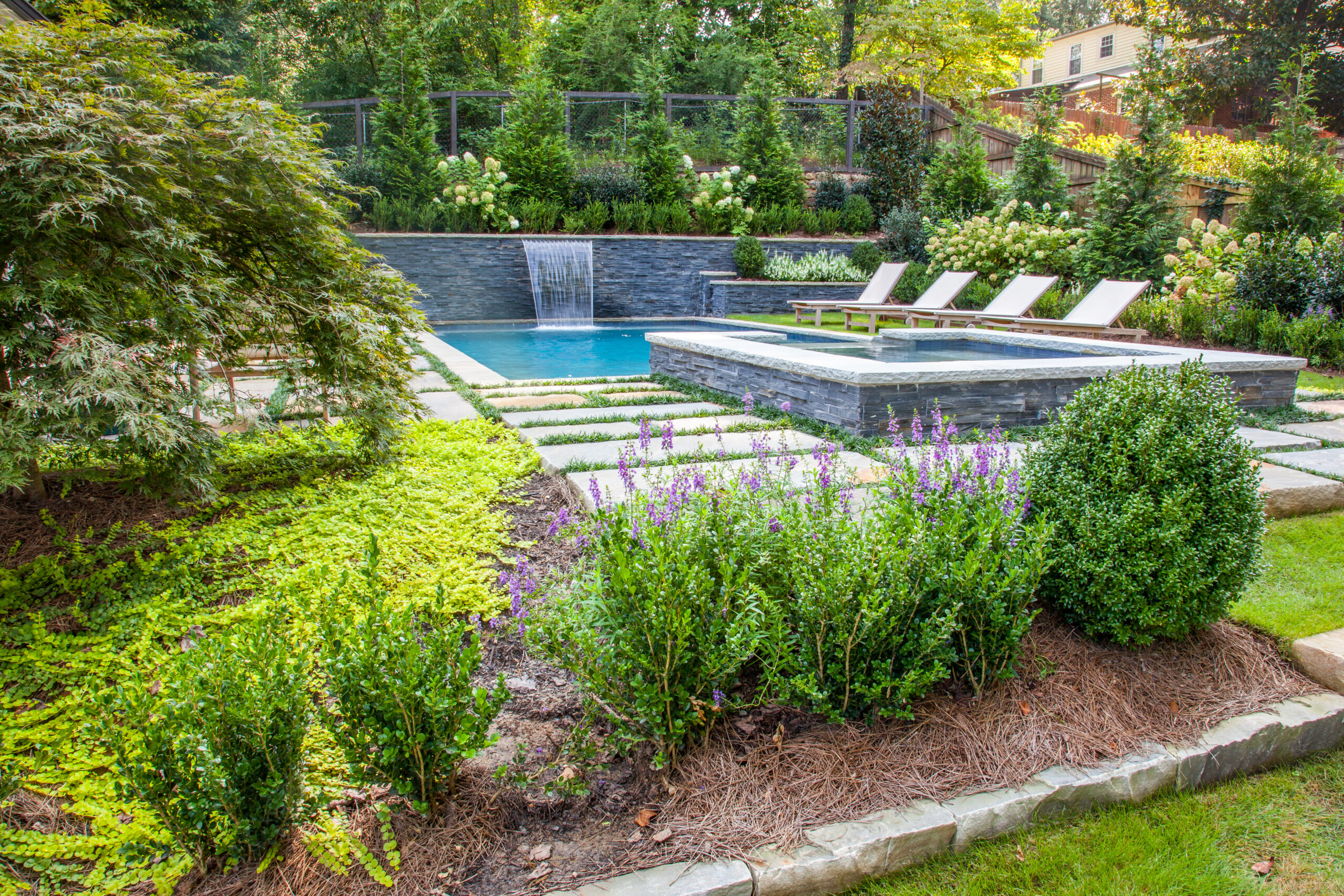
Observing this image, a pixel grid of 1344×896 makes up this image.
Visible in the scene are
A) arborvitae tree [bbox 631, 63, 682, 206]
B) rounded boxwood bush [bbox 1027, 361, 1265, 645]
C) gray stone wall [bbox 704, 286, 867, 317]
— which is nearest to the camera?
rounded boxwood bush [bbox 1027, 361, 1265, 645]

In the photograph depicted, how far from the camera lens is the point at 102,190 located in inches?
104

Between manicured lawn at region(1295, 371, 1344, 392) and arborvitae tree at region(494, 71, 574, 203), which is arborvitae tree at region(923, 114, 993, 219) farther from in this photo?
manicured lawn at region(1295, 371, 1344, 392)

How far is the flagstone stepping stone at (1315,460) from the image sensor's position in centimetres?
396

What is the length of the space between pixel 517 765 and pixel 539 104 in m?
15.1

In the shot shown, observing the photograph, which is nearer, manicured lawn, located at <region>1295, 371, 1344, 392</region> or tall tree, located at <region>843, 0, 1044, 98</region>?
manicured lawn, located at <region>1295, 371, 1344, 392</region>

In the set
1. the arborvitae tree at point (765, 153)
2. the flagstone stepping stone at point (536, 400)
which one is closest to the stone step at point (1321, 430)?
the flagstone stepping stone at point (536, 400)

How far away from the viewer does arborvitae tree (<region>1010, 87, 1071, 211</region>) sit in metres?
13.1

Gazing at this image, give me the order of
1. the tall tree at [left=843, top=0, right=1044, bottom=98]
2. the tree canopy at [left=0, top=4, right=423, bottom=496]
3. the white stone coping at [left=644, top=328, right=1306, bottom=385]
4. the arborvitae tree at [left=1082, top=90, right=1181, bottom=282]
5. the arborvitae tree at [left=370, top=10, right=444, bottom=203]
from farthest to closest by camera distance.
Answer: the tall tree at [left=843, top=0, right=1044, bottom=98]
the arborvitae tree at [left=370, top=10, right=444, bottom=203]
the arborvitae tree at [left=1082, top=90, right=1181, bottom=282]
the white stone coping at [left=644, top=328, right=1306, bottom=385]
the tree canopy at [left=0, top=4, right=423, bottom=496]

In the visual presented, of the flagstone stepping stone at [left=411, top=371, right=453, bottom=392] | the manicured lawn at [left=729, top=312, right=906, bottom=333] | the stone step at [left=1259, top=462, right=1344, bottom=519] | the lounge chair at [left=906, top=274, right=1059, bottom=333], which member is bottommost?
the stone step at [left=1259, top=462, right=1344, bottom=519]

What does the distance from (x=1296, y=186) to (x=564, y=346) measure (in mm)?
8939

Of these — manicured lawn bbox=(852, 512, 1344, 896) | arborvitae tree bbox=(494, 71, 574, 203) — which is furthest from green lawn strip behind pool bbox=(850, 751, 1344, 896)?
arborvitae tree bbox=(494, 71, 574, 203)

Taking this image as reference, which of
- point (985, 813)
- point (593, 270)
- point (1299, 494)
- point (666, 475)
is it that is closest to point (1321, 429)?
point (1299, 494)

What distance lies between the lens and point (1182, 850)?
1.77 m

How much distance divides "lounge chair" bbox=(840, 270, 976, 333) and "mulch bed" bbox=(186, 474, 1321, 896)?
8.43 metres
